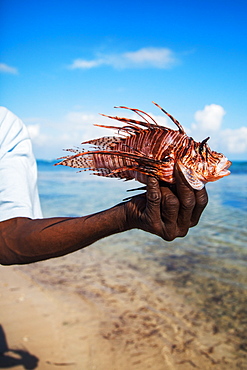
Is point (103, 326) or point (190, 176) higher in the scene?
point (190, 176)

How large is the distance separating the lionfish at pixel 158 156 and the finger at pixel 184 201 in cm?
3

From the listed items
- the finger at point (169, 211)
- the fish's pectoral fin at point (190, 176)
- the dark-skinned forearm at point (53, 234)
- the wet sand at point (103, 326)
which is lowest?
the wet sand at point (103, 326)

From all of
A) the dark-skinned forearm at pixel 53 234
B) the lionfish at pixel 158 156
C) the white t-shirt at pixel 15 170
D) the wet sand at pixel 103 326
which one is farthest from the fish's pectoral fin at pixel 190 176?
the wet sand at pixel 103 326

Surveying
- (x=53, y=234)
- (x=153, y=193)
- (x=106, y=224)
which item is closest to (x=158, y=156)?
(x=153, y=193)

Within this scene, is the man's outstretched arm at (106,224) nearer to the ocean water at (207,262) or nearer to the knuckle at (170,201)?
the knuckle at (170,201)

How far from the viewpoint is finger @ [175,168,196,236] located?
1.43 metres

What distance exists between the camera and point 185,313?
4949mm

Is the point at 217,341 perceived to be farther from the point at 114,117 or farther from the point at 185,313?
the point at 114,117

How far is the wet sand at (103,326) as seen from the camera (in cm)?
395

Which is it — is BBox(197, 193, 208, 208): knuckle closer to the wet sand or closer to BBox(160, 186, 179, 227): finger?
BBox(160, 186, 179, 227): finger

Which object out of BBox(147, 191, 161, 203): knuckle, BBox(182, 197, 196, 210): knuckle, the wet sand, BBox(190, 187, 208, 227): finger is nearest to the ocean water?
the wet sand

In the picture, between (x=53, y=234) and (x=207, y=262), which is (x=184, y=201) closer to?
(x=53, y=234)

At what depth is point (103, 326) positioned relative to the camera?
15.1ft

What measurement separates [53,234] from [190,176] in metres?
0.77
